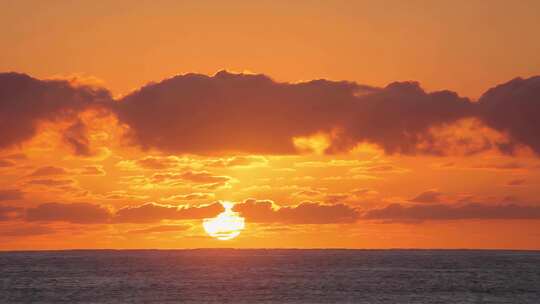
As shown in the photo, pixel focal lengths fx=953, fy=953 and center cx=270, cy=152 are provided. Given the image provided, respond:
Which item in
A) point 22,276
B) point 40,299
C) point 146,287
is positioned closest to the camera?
point 40,299

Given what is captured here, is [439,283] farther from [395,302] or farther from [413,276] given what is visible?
[395,302]

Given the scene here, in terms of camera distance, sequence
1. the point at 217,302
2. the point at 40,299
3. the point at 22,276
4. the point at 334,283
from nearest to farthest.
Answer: the point at 217,302
the point at 40,299
the point at 334,283
the point at 22,276

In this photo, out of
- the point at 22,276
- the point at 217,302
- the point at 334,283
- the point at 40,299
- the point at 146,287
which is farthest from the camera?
the point at 22,276

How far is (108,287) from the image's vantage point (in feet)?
505

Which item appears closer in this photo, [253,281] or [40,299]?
[40,299]

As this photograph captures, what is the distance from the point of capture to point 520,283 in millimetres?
169750

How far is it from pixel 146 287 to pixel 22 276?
48.1m

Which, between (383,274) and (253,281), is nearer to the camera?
(253,281)

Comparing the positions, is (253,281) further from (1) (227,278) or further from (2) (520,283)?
(2) (520,283)

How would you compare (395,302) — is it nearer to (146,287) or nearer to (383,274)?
(146,287)

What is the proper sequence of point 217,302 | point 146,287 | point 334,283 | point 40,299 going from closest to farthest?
1. point 217,302
2. point 40,299
3. point 146,287
4. point 334,283

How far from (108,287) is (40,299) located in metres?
23.7

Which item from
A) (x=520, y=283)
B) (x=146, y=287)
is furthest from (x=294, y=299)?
(x=520, y=283)

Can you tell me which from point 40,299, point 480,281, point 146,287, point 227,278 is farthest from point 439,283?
point 40,299
